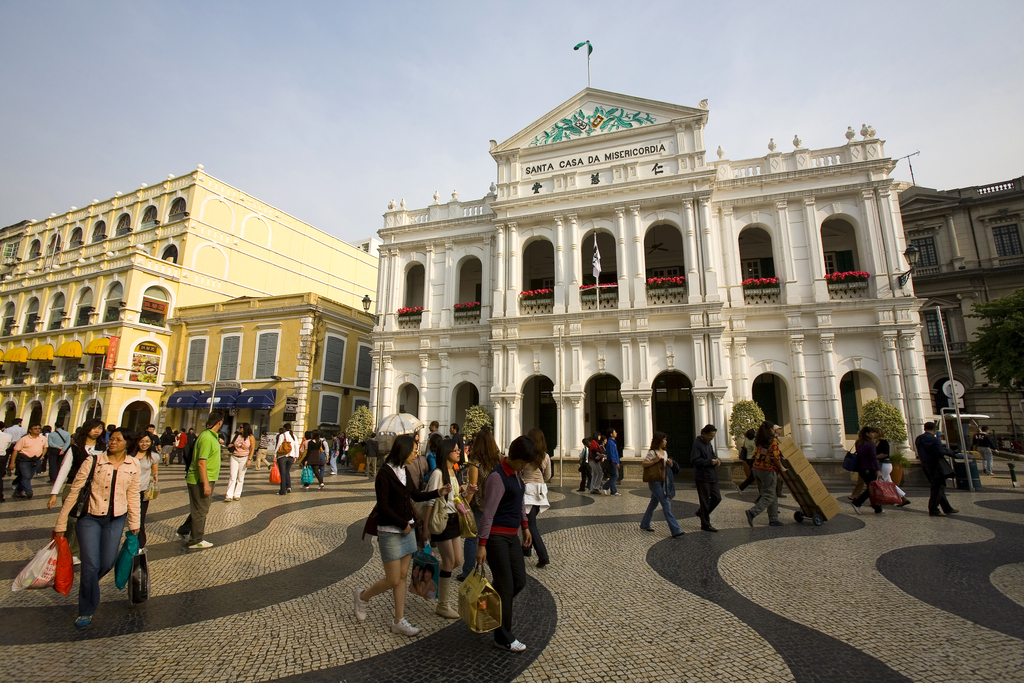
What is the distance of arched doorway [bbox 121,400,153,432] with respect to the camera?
29047 mm

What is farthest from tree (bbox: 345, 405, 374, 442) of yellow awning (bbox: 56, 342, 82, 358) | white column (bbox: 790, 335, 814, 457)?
yellow awning (bbox: 56, 342, 82, 358)

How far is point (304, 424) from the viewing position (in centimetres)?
2400

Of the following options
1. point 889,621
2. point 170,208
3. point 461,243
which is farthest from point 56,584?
point 170,208

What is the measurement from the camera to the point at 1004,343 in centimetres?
2092

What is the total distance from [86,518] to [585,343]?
15673 millimetres

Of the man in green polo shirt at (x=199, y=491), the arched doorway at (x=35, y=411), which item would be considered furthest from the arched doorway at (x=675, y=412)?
the arched doorway at (x=35, y=411)

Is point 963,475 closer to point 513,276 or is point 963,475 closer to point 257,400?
point 513,276

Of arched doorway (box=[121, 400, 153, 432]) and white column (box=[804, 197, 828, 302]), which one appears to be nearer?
Result: white column (box=[804, 197, 828, 302])

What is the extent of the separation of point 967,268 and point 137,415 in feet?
168

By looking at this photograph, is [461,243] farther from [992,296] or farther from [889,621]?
[992,296]

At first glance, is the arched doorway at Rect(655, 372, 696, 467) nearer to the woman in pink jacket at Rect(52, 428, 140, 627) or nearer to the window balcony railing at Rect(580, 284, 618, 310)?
the window balcony railing at Rect(580, 284, 618, 310)

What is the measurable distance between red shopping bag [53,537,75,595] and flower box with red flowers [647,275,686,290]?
17202 millimetres

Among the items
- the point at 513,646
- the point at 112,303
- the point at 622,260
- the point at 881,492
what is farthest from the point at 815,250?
Answer: the point at 112,303

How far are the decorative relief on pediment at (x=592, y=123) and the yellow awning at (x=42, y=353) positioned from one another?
108 ft
